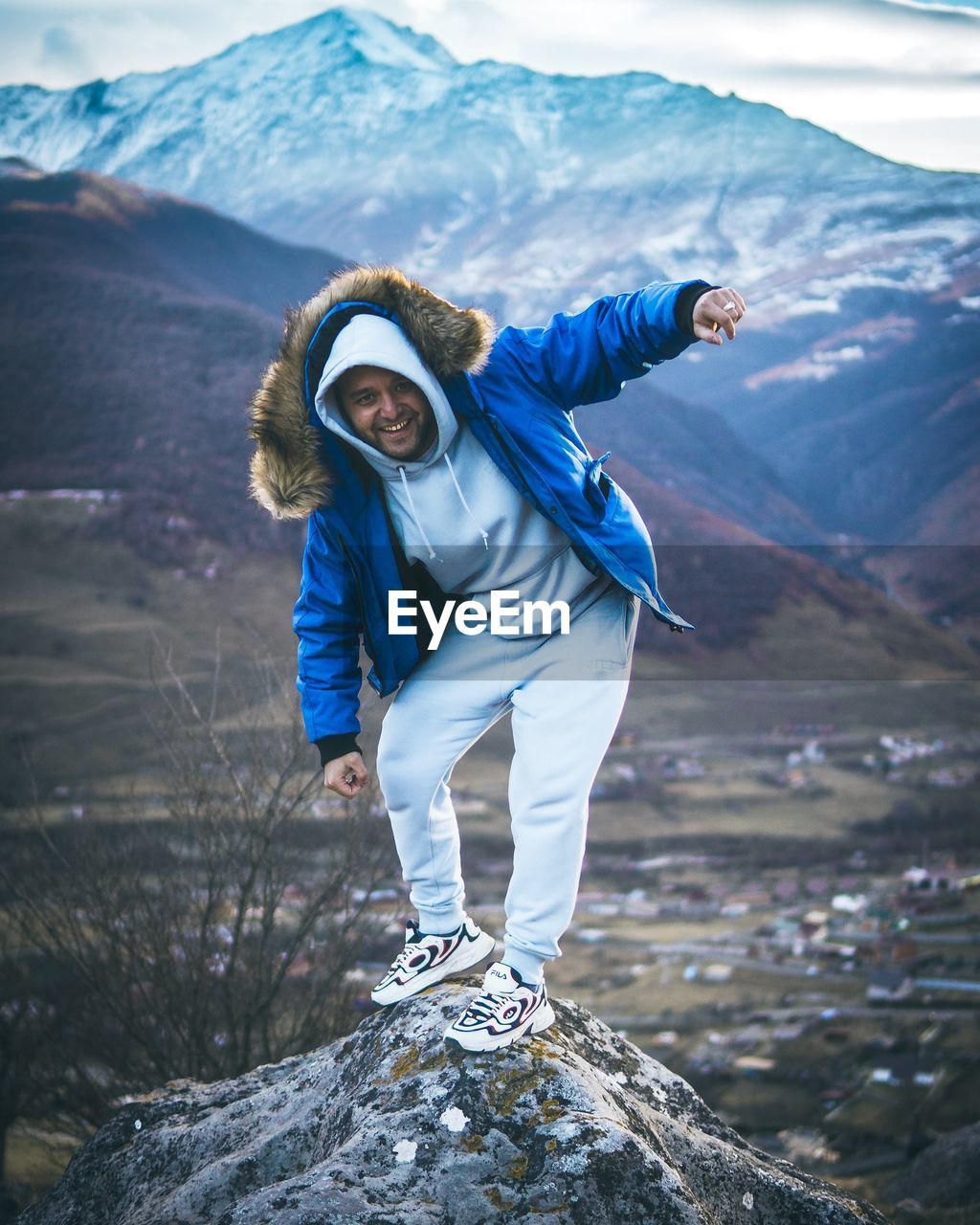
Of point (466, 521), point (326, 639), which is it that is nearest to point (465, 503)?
point (466, 521)

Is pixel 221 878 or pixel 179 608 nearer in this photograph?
pixel 221 878

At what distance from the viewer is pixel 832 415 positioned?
59406mm

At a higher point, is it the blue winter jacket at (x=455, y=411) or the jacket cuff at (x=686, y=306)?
the jacket cuff at (x=686, y=306)

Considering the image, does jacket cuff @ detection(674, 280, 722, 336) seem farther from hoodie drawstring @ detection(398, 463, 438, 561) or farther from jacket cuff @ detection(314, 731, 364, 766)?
jacket cuff @ detection(314, 731, 364, 766)

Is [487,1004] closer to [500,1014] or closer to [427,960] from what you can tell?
[500,1014]

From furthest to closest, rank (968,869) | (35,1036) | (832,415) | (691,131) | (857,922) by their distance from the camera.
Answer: (691,131) → (832,415) → (968,869) → (857,922) → (35,1036)

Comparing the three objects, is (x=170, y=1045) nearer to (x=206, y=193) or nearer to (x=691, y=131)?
(x=206, y=193)

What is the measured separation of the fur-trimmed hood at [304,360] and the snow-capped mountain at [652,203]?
161 ft

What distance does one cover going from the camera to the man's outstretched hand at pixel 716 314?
7.91 feet

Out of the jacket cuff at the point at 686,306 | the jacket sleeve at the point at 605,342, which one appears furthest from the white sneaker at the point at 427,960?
the jacket cuff at the point at 686,306

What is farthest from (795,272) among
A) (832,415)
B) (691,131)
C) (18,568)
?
(18,568)

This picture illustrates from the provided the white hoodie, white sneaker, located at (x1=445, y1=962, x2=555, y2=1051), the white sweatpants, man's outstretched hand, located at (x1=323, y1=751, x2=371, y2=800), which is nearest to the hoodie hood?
the white hoodie

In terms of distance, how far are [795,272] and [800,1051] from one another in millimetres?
54472

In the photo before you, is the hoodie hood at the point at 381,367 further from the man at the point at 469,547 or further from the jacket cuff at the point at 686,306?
the jacket cuff at the point at 686,306
